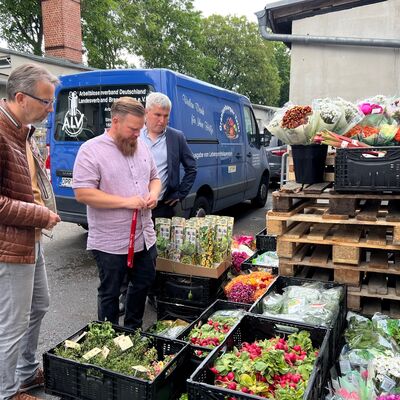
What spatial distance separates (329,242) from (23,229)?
2051 millimetres

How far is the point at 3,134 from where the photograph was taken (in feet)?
6.70

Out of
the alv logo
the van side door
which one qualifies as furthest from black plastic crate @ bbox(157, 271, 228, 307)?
the van side door

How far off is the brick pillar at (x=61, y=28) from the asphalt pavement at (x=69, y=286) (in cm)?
1064

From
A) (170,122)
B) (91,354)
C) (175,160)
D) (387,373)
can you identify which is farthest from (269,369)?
(170,122)

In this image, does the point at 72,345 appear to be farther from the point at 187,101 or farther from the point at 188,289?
the point at 187,101

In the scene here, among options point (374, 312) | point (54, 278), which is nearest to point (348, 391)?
point (374, 312)

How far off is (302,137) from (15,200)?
1.94 meters

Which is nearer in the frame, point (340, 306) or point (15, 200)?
point (15, 200)

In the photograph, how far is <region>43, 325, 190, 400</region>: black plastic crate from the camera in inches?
82.3

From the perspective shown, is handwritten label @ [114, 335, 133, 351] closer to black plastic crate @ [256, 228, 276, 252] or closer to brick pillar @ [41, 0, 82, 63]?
black plastic crate @ [256, 228, 276, 252]

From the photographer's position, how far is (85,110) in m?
5.34

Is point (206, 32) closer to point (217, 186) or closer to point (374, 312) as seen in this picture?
point (217, 186)

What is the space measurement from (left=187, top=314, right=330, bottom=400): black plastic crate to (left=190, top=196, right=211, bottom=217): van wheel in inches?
129

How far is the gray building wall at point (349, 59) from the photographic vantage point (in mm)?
6848
